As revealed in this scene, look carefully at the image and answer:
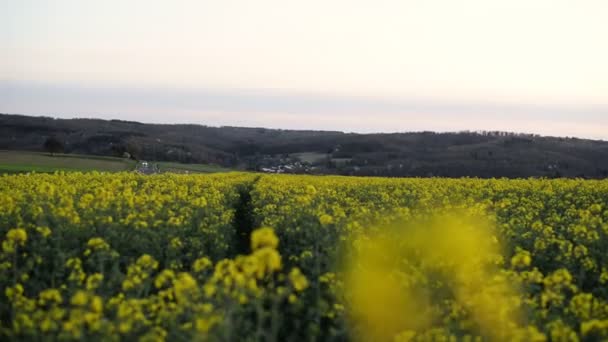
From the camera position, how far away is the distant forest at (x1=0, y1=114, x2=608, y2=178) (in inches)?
2313

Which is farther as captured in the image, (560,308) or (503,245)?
(503,245)

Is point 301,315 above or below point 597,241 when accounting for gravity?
below

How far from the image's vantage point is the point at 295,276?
5.47 metres

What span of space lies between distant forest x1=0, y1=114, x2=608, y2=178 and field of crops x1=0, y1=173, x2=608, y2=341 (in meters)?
41.9

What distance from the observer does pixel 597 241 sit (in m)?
10.1

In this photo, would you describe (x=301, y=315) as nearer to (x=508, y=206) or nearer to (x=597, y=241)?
(x=597, y=241)

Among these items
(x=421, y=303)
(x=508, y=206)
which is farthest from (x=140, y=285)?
(x=508, y=206)

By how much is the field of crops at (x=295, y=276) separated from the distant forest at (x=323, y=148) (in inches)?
1650

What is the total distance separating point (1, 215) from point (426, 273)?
6.91 m

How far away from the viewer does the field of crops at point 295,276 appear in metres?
5.62

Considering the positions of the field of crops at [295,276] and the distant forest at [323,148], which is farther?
the distant forest at [323,148]

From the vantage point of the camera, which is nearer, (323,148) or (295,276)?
(295,276)

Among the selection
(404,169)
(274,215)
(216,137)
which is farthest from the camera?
(216,137)

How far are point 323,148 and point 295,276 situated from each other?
101 metres
